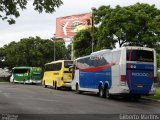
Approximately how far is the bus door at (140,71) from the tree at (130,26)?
524 inches

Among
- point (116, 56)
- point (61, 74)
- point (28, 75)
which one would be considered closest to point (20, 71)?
point (28, 75)

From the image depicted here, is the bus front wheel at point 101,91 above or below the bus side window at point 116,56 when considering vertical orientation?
below

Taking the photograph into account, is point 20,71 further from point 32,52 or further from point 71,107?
point 71,107

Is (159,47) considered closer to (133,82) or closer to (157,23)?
(157,23)

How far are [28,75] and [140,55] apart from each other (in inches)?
1834

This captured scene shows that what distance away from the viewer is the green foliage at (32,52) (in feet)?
306

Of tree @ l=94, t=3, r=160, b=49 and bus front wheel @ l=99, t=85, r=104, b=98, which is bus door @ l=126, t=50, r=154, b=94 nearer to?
bus front wheel @ l=99, t=85, r=104, b=98

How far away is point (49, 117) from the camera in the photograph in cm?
1659

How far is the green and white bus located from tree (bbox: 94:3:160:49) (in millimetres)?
28959

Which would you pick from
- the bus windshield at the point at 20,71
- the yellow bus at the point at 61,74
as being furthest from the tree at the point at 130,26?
the bus windshield at the point at 20,71

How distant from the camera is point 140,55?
28406 millimetres

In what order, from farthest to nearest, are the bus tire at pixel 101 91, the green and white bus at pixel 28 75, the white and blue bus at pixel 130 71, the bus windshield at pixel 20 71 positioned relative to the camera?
the bus windshield at pixel 20 71, the green and white bus at pixel 28 75, the bus tire at pixel 101 91, the white and blue bus at pixel 130 71

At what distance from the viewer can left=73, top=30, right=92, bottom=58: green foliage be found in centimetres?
5572

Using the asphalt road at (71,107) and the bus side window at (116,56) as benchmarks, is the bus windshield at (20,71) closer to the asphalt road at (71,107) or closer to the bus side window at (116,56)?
the bus side window at (116,56)
